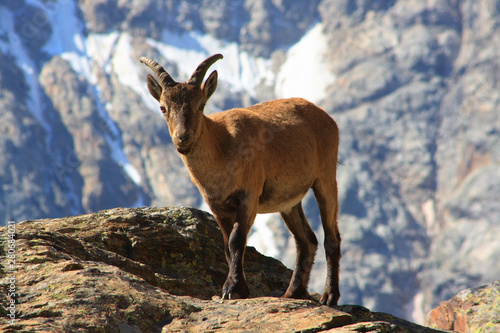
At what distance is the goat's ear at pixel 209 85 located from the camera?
1115 cm

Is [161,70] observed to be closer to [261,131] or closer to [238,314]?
[261,131]

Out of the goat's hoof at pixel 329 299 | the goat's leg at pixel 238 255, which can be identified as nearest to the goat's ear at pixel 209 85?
the goat's leg at pixel 238 255

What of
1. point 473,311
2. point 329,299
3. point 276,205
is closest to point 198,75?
point 276,205

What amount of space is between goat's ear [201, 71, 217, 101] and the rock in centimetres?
712

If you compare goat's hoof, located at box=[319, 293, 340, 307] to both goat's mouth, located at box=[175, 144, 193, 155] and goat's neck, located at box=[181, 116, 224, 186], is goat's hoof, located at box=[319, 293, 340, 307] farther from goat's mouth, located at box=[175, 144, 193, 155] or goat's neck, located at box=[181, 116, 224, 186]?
goat's mouth, located at box=[175, 144, 193, 155]

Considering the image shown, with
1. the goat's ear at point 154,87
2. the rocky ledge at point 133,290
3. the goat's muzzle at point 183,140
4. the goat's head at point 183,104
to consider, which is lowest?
the rocky ledge at point 133,290

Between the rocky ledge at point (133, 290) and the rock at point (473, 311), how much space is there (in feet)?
7.37

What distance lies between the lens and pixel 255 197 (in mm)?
10828

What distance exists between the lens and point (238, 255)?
1022 centimetres

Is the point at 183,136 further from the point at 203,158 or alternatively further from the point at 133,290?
the point at 133,290

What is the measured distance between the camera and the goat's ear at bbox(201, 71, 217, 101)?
11.1 m

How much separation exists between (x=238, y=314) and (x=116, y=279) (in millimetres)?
1958

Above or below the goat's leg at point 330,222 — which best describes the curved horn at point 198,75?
above

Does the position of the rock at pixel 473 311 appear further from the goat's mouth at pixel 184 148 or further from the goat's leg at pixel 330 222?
the goat's mouth at pixel 184 148
